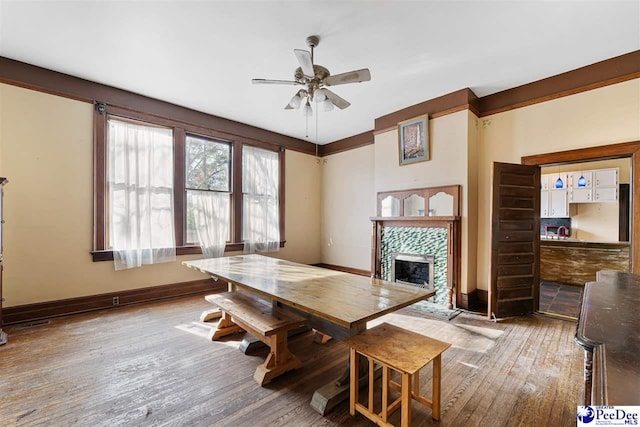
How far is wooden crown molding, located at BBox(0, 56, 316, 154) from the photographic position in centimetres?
304

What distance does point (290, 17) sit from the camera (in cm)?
232

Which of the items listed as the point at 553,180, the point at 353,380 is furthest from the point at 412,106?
the point at 553,180

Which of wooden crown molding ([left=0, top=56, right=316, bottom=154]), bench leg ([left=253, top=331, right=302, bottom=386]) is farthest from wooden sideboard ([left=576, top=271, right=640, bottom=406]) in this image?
wooden crown molding ([left=0, top=56, right=316, bottom=154])

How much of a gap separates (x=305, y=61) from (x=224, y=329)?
270cm

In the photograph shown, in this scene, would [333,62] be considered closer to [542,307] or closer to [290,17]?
[290,17]

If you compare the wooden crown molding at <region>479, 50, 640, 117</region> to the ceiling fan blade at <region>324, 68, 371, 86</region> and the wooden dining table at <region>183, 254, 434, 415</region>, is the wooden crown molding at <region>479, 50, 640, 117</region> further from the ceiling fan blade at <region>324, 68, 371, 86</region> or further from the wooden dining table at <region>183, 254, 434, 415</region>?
A: the wooden dining table at <region>183, 254, 434, 415</region>

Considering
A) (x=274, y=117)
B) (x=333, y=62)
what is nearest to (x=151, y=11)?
(x=333, y=62)

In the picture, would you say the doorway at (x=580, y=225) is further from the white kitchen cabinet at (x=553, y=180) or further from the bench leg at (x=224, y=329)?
the bench leg at (x=224, y=329)

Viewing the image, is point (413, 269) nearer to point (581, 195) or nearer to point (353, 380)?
point (353, 380)

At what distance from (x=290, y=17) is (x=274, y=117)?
7.80 feet

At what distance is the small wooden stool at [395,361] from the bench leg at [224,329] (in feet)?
5.26

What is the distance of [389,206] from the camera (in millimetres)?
4711

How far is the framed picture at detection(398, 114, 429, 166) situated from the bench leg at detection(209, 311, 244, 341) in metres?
3.40

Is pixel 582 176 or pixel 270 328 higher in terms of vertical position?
pixel 582 176
